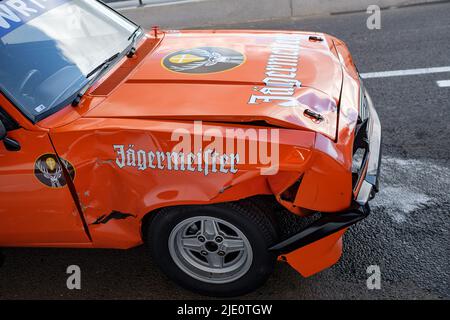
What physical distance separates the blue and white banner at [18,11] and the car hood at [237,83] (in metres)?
0.71

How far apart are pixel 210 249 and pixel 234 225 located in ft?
1.04

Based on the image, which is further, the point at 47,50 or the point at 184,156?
the point at 47,50

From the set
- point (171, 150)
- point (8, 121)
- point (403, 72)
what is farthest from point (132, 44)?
point (403, 72)

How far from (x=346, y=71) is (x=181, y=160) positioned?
141cm

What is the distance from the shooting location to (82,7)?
3541 mm

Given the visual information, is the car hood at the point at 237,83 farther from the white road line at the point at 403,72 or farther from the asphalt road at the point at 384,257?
the white road line at the point at 403,72

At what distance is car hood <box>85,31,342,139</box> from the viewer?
250cm

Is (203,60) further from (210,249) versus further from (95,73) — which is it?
(210,249)

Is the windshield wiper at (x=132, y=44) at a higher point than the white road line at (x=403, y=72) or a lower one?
higher

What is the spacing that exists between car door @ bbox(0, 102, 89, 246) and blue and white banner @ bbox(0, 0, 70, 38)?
1.81ft

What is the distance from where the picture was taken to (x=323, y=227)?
95.2 inches

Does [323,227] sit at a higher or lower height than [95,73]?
lower

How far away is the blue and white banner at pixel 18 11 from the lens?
280cm

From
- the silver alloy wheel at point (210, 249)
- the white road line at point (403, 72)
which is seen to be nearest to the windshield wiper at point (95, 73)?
the silver alloy wheel at point (210, 249)
